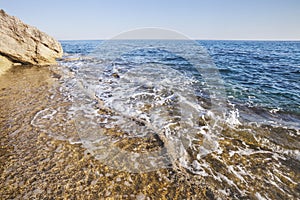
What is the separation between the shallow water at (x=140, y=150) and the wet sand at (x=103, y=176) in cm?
2

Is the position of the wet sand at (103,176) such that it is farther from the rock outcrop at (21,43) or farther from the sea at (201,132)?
the rock outcrop at (21,43)

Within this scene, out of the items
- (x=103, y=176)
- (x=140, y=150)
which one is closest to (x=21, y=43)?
(x=140, y=150)

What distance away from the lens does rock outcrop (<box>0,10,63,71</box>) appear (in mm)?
10727

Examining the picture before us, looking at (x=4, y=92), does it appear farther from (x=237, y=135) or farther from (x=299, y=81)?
(x=299, y=81)

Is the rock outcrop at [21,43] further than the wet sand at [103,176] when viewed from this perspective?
Yes

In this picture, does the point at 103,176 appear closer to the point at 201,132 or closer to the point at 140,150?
the point at 140,150

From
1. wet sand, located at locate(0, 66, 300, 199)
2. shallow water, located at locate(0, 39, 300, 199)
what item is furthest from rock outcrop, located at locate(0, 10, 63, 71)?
wet sand, located at locate(0, 66, 300, 199)

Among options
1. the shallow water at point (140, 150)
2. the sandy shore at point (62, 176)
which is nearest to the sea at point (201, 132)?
the shallow water at point (140, 150)

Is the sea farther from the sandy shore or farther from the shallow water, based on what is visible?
the sandy shore

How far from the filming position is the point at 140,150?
372 cm

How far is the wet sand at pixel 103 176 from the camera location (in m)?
2.63

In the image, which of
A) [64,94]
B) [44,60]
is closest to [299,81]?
[64,94]

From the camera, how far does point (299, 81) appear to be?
1012 centimetres

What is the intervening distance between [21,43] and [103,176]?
1277cm
